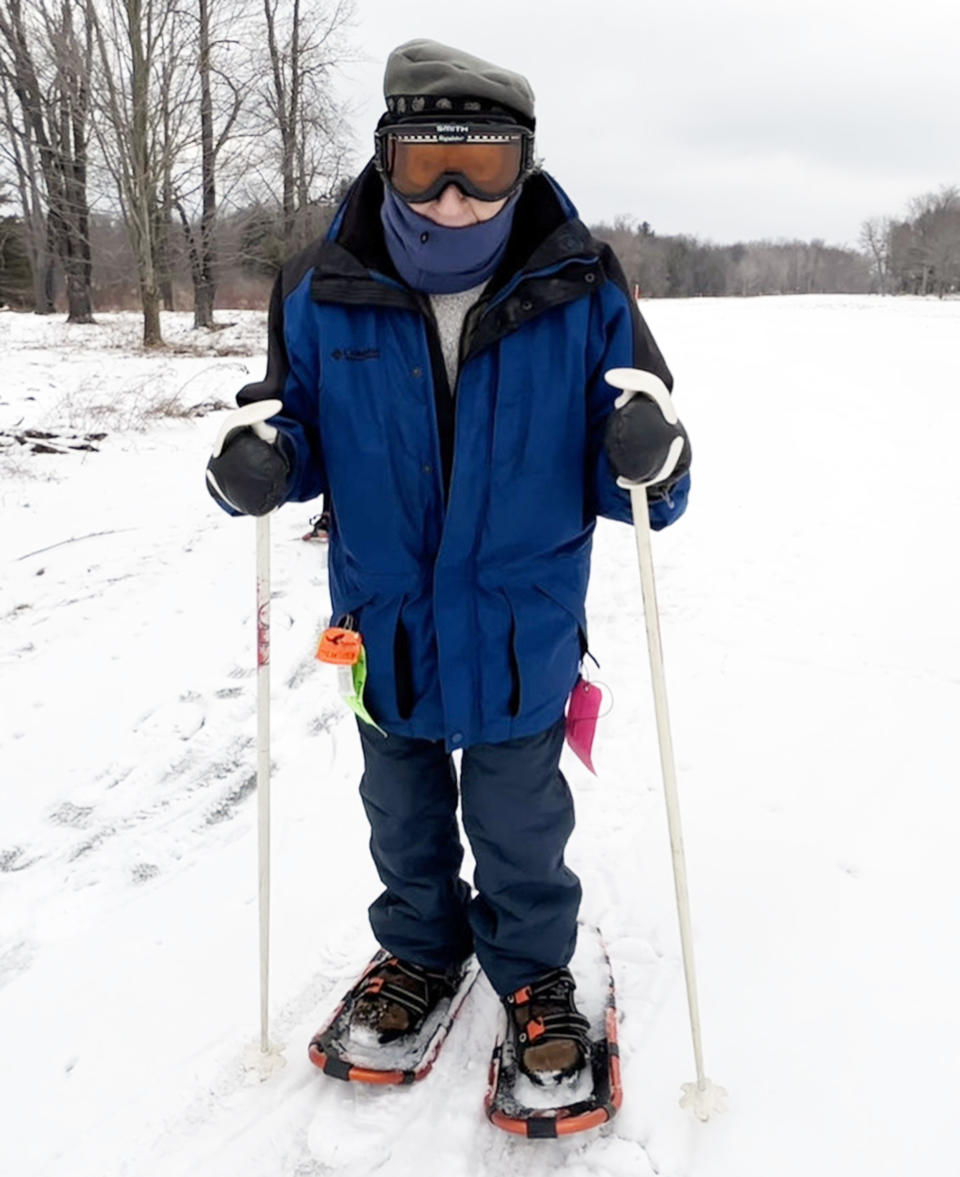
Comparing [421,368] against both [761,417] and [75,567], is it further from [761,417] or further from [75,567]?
[761,417]

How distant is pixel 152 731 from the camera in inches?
146

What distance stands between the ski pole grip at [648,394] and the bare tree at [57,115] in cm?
1903

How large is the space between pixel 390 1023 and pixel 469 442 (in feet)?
4.68

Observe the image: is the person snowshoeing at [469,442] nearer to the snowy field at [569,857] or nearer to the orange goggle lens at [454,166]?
the orange goggle lens at [454,166]

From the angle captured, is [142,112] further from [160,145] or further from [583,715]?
[583,715]

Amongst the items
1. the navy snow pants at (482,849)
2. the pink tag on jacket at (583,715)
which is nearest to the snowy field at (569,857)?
the navy snow pants at (482,849)

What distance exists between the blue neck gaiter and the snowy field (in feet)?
5.92

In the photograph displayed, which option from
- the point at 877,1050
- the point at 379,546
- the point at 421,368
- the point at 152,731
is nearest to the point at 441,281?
the point at 421,368

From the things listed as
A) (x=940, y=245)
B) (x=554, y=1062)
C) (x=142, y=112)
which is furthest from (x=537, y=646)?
(x=940, y=245)

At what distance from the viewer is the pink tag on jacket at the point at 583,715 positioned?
205 cm

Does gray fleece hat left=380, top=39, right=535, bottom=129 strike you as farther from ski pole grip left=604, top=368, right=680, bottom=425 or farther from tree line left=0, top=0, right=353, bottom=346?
tree line left=0, top=0, right=353, bottom=346

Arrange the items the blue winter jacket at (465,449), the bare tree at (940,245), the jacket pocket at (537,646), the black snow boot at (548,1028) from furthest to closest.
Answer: the bare tree at (940,245)
the black snow boot at (548,1028)
the jacket pocket at (537,646)
the blue winter jacket at (465,449)

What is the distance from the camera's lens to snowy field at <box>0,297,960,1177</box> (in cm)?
190

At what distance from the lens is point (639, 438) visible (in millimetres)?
1605
